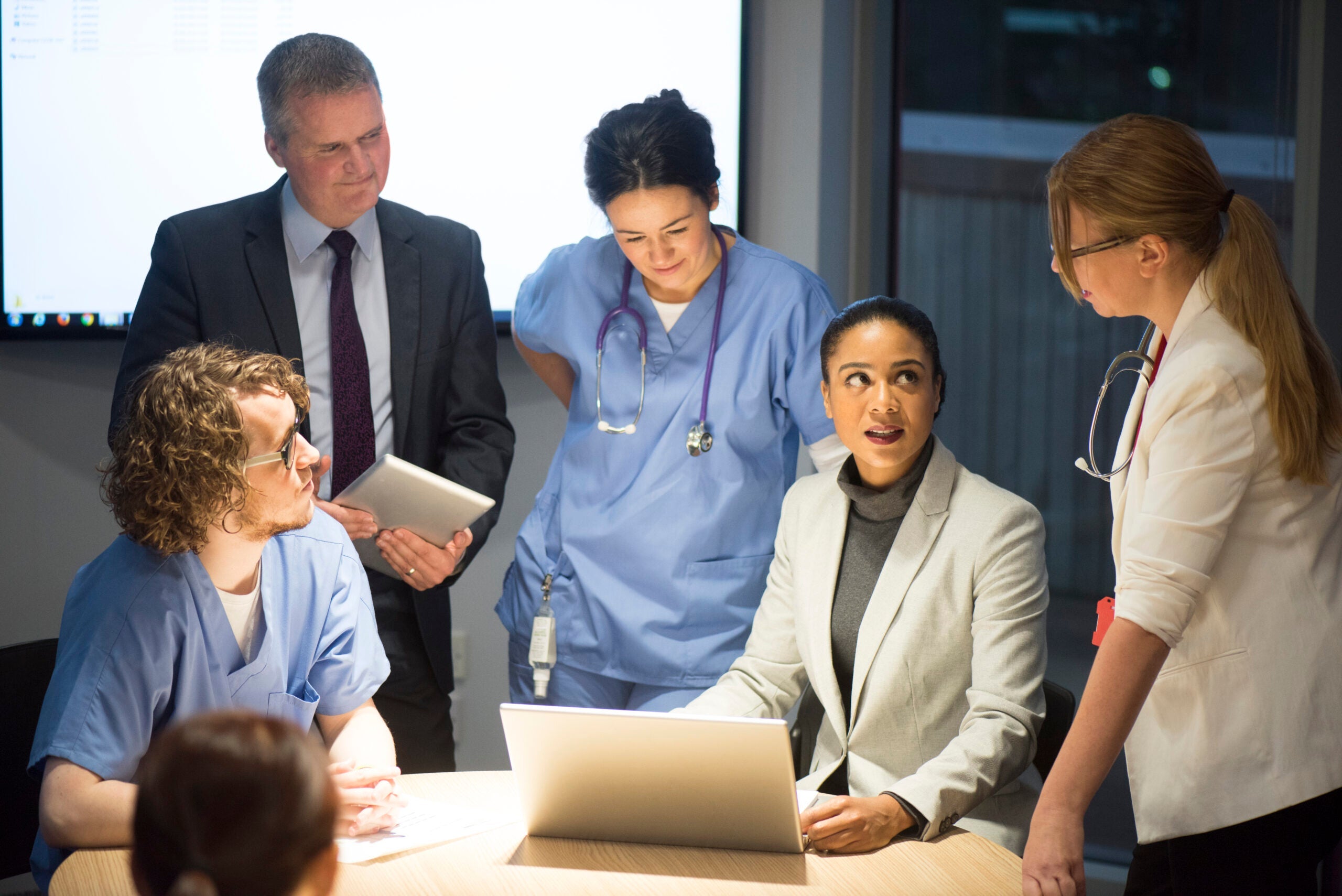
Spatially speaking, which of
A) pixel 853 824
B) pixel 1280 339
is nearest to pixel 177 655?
pixel 853 824

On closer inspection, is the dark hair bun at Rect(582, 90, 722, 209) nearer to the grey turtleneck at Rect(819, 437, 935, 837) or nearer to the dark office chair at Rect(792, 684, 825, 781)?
the grey turtleneck at Rect(819, 437, 935, 837)

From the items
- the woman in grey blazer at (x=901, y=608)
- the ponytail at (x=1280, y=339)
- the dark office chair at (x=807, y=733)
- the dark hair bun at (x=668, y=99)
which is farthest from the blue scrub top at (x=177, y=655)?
the ponytail at (x=1280, y=339)

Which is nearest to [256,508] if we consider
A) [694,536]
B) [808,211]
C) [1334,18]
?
[694,536]

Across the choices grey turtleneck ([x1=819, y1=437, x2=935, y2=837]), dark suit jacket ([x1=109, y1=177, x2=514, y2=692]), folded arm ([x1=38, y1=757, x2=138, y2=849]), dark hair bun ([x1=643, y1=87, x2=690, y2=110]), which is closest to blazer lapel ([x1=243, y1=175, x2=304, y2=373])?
dark suit jacket ([x1=109, y1=177, x2=514, y2=692])

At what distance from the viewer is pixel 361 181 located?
2.12 m

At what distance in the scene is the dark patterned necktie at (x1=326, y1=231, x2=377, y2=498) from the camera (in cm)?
210

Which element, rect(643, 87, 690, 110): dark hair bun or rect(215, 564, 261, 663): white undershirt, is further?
rect(643, 87, 690, 110): dark hair bun

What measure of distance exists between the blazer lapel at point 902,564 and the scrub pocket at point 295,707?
749 millimetres

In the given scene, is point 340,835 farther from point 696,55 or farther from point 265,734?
point 696,55

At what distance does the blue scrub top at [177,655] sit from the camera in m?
1.38

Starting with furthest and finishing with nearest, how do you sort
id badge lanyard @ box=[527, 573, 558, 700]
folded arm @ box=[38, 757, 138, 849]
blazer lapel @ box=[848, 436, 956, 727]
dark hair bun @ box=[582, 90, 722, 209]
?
id badge lanyard @ box=[527, 573, 558, 700]
dark hair bun @ box=[582, 90, 722, 209]
blazer lapel @ box=[848, 436, 956, 727]
folded arm @ box=[38, 757, 138, 849]

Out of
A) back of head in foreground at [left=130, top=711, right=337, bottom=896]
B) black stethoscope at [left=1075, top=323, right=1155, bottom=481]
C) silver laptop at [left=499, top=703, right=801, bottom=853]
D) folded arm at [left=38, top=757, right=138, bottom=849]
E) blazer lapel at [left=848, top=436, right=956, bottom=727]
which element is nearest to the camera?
back of head in foreground at [left=130, top=711, right=337, bottom=896]

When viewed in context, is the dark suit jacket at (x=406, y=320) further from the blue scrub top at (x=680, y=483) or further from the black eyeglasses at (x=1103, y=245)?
the black eyeglasses at (x=1103, y=245)

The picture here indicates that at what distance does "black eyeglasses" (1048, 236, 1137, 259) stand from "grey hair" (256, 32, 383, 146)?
1.30m
